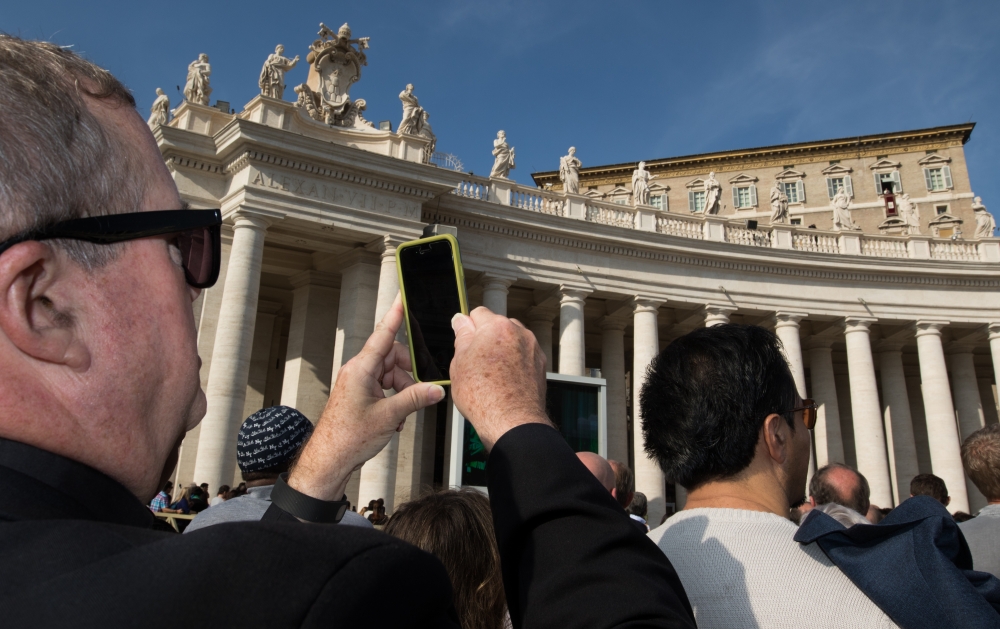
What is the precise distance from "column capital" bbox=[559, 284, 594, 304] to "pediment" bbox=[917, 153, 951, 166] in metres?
42.9

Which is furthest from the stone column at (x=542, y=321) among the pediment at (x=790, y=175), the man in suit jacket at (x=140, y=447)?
the pediment at (x=790, y=175)

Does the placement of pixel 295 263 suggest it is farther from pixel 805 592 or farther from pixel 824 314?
pixel 805 592

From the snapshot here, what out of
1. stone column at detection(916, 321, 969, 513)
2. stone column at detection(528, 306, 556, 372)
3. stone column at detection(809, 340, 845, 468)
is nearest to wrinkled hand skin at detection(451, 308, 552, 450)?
stone column at detection(528, 306, 556, 372)

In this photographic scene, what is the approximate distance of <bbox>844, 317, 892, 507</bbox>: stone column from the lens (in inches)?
1117

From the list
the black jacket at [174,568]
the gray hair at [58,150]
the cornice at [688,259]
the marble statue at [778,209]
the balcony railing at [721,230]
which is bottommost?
the black jacket at [174,568]

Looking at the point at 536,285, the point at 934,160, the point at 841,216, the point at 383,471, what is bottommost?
the point at 383,471

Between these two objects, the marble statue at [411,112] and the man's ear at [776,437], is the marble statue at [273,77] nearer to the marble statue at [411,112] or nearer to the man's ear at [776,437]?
the marble statue at [411,112]

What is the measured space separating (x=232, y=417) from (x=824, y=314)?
2364 centimetres

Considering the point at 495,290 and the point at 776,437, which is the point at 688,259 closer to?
the point at 495,290

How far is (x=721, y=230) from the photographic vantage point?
31031 mm

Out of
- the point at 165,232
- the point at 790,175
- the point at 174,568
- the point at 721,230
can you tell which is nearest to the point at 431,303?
the point at 165,232

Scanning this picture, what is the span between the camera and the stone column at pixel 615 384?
94.1ft

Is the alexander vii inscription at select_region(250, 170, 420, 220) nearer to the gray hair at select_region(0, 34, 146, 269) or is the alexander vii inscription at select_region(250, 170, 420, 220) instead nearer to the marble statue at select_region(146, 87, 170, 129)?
the marble statue at select_region(146, 87, 170, 129)

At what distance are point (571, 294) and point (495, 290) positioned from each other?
10.5ft
